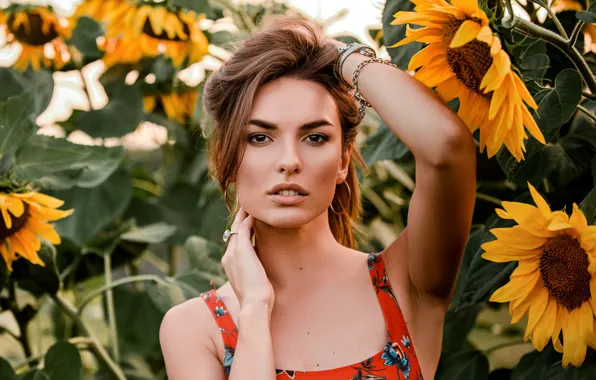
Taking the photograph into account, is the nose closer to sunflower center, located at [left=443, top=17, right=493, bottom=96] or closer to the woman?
the woman

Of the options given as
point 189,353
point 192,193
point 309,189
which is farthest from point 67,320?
point 309,189

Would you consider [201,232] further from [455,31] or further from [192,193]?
[455,31]

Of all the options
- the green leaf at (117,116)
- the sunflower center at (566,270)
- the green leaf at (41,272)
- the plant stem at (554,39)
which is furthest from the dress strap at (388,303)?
the green leaf at (117,116)

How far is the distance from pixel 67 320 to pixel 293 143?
1.42 metres

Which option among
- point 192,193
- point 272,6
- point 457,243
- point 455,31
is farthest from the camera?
point 192,193

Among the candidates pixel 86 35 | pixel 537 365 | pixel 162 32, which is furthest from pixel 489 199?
pixel 86 35

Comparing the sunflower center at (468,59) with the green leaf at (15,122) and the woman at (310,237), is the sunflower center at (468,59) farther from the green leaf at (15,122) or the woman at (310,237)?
the green leaf at (15,122)

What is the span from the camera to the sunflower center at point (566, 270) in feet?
3.32

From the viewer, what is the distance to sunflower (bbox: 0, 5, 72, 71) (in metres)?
2.06

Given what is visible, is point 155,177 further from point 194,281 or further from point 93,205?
point 194,281

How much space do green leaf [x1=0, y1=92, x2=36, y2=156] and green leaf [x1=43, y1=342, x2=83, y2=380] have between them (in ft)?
1.23

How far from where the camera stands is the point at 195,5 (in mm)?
1810

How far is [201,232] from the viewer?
210 centimetres

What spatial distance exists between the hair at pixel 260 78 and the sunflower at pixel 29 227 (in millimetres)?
305
